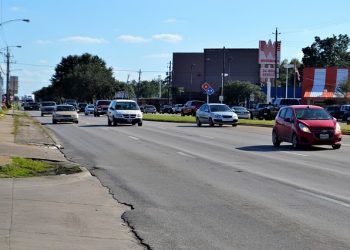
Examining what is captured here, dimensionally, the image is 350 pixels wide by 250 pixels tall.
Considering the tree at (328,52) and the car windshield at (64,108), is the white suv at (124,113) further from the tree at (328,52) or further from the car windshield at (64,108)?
the tree at (328,52)

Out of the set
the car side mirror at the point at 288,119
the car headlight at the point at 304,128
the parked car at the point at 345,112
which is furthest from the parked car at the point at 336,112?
the car headlight at the point at 304,128

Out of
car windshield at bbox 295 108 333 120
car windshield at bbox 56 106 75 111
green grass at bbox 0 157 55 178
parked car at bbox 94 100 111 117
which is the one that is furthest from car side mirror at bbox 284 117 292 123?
parked car at bbox 94 100 111 117

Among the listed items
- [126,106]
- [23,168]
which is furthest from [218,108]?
[23,168]

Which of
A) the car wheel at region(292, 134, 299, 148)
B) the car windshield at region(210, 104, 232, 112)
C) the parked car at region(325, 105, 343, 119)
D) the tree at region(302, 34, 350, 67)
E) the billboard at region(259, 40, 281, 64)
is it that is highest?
the tree at region(302, 34, 350, 67)

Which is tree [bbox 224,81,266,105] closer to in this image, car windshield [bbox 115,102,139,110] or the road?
car windshield [bbox 115,102,139,110]

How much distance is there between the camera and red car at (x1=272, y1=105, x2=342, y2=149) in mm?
20594

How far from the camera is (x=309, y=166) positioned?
51.0ft

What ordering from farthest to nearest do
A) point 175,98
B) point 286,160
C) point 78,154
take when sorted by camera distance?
point 175,98 → point 78,154 → point 286,160

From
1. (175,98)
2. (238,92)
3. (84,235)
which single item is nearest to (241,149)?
(84,235)

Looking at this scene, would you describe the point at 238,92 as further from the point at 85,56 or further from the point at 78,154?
the point at 78,154

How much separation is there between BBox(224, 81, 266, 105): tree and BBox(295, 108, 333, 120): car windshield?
77459mm

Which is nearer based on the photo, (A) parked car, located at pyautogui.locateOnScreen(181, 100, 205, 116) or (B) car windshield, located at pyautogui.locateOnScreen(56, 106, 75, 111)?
(B) car windshield, located at pyautogui.locateOnScreen(56, 106, 75, 111)

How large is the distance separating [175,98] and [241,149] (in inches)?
4376

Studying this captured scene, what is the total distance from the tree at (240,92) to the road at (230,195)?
80.0 m
